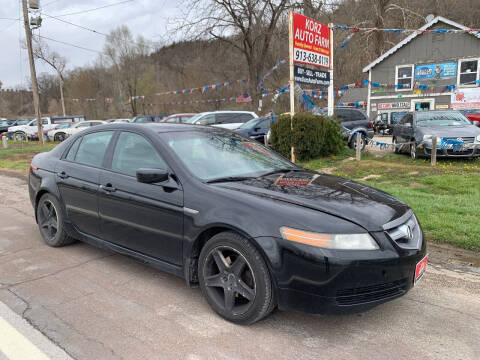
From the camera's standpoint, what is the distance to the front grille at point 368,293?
2627mm

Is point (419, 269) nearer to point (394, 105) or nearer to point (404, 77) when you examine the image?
point (394, 105)

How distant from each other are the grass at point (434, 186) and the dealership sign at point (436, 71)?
1767 centimetres

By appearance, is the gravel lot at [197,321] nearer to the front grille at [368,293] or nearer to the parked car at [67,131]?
the front grille at [368,293]

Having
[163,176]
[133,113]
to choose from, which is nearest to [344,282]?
[163,176]

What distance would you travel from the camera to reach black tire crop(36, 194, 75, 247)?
4.66 meters

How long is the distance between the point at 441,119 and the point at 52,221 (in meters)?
10.7

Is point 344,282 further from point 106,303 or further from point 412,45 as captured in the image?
point 412,45

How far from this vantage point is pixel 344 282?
8.51ft

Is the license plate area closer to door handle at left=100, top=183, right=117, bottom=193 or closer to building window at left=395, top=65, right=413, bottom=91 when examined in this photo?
door handle at left=100, top=183, right=117, bottom=193

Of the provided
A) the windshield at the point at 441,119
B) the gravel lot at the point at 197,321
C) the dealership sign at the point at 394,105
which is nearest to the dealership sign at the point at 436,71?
the dealership sign at the point at 394,105

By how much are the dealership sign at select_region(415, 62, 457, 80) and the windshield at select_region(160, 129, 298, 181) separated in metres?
26.3

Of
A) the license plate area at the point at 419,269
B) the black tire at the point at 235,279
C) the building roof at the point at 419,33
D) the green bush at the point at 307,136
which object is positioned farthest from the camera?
the building roof at the point at 419,33

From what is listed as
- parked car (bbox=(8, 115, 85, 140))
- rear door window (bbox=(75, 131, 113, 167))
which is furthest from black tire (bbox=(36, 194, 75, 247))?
parked car (bbox=(8, 115, 85, 140))

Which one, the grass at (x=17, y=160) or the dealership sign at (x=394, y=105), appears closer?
the grass at (x=17, y=160)
